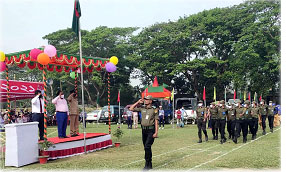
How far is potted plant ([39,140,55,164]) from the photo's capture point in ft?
29.2

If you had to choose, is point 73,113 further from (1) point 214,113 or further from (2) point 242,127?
(2) point 242,127

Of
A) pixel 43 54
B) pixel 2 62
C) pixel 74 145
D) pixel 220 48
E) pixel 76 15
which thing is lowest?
pixel 74 145

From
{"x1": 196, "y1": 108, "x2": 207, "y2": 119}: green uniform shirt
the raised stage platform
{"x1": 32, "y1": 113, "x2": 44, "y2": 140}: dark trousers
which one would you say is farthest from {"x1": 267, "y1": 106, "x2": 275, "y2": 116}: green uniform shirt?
{"x1": 32, "y1": 113, "x2": 44, "y2": 140}: dark trousers

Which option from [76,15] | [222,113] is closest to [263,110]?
[222,113]

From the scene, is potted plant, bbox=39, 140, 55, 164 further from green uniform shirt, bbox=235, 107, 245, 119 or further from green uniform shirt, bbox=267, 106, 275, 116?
green uniform shirt, bbox=267, 106, 275, 116

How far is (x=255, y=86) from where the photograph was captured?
34.7m

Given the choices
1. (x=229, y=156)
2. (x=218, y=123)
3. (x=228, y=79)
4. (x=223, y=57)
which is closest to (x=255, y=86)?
(x=228, y=79)

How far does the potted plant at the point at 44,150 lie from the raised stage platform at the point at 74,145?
0.16 metres

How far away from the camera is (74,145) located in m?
10.2

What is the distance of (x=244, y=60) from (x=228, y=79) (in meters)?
3.06

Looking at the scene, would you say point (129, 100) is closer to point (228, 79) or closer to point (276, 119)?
point (228, 79)

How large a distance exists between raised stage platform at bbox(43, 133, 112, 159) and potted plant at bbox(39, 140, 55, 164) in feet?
0.53

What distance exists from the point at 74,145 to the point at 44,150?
4.16 ft

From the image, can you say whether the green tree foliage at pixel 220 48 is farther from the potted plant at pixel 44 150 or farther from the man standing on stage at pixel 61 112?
the potted plant at pixel 44 150
